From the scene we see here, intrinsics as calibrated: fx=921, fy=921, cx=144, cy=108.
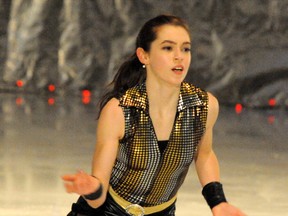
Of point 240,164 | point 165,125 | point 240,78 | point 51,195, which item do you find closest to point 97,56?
point 240,78

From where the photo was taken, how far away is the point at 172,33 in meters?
3.18

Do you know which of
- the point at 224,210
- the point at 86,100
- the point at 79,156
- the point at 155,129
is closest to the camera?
the point at 224,210

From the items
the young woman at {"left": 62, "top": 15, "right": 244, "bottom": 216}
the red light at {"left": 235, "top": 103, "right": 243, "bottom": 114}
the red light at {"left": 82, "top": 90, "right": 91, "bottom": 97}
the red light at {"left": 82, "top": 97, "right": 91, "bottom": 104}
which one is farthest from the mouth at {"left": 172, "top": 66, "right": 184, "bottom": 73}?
the red light at {"left": 82, "top": 90, "right": 91, "bottom": 97}

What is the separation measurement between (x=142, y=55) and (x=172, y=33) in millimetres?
159

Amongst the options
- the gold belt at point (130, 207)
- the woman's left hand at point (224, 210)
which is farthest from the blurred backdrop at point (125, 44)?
the woman's left hand at point (224, 210)

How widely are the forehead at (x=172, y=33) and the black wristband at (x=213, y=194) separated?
1.69ft

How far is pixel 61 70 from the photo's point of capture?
8.99 metres

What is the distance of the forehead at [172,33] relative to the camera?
124 inches

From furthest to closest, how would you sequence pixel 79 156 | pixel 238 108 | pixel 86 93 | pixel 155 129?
pixel 86 93 < pixel 238 108 < pixel 79 156 < pixel 155 129

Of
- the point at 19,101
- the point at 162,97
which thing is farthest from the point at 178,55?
the point at 19,101

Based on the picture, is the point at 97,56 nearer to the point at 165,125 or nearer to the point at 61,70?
the point at 61,70

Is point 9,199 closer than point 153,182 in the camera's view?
No

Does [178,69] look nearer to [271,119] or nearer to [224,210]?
[224,210]

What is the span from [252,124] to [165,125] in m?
4.48
